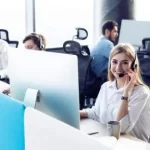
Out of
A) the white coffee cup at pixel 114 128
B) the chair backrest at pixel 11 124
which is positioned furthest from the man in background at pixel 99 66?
the chair backrest at pixel 11 124

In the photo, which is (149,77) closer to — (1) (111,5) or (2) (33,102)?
(2) (33,102)

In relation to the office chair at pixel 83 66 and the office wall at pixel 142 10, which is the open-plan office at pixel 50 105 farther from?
the office wall at pixel 142 10

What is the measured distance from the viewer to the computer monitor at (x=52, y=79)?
1.58 meters

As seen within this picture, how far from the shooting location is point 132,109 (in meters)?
2.11

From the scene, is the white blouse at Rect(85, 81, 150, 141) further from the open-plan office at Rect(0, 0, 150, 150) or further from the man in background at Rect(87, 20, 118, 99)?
the man in background at Rect(87, 20, 118, 99)

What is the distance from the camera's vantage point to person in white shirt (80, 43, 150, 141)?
2111mm

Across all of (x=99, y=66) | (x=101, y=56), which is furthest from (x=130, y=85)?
(x=101, y=56)

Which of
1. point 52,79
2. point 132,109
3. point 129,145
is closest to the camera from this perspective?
point 52,79

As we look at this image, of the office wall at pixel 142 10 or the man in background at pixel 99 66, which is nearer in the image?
the man in background at pixel 99 66

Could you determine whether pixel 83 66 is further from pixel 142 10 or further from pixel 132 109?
pixel 142 10

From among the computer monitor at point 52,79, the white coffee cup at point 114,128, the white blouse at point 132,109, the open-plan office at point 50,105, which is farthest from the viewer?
the white blouse at point 132,109

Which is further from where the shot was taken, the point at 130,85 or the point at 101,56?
the point at 101,56

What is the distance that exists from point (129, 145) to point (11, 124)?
0.82 metres

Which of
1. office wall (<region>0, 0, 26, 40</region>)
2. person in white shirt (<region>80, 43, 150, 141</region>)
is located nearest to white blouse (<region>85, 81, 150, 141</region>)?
person in white shirt (<region>80, 43, 150, 141</region>)
